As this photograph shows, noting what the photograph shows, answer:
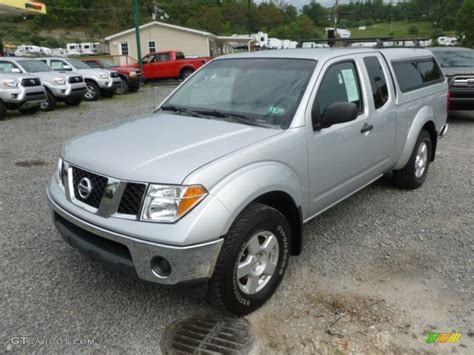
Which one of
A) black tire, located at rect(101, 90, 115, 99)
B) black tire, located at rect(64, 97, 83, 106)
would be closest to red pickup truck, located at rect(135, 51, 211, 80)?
black tire, located at rect(101, 90, 115, 99)

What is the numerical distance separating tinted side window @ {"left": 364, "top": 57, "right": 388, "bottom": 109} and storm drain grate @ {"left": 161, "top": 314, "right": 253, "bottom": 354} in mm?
2564

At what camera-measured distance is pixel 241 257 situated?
277 centimetres

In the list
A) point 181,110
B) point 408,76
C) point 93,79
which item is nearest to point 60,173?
point 181,110

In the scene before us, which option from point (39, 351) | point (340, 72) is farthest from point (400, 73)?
point (39, 351)

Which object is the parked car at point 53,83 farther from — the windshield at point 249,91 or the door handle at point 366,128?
the door handle at point 366,128

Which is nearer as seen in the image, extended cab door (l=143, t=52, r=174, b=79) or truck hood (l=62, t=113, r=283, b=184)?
truck hood (l=62, t=113, r=283, b=184)

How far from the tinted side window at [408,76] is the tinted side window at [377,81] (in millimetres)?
394

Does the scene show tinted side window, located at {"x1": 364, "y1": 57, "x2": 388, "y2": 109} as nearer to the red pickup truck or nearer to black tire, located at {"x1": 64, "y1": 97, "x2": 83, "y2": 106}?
black tire, located at {"x1": 64, "y1": 97, "x2": 83, "y2": 106}

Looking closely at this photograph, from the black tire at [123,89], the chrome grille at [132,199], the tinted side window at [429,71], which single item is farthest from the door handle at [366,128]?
the black tire at [123,89]

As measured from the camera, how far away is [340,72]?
12.4 ft

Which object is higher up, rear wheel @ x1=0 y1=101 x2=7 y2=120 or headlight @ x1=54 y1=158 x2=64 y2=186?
headlight @ x1=54 y1=158 x2=64 y2=186

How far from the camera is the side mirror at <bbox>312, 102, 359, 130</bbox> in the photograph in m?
3.20

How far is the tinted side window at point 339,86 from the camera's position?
351cm

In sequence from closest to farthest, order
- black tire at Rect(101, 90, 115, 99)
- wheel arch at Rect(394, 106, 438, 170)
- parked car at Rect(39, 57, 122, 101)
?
wheel arch at Rect(394, 106, 438, 170) < parked car at Rect(39, 57, 122, 101) < black tire at Rect(101, 90, 115, 99)
